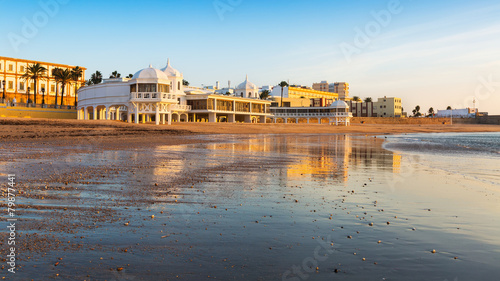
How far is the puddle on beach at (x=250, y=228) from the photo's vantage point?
17.0 feet

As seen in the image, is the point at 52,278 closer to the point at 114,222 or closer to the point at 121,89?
the point at 114,222

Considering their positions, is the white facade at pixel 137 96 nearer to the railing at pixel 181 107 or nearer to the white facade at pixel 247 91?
the railing at pixel 181 107

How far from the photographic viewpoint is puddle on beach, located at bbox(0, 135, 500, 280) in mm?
5176

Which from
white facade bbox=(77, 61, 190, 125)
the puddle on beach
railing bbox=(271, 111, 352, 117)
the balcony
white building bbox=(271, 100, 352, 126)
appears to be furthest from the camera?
white building bbox=(271, 100, 352, 126)

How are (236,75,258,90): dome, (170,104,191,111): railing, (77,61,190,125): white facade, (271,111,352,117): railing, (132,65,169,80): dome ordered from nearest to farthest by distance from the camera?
(77,61,190,125): white facade, (132,65,169,80): dome, (170,104,191,111): railing, (236,75,258,90): dome, (271,111,352,117): railing

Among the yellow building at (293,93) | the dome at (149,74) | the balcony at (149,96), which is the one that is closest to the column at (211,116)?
the balcony at (149,96)

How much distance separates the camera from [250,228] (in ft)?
23.3

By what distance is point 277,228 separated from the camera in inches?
282

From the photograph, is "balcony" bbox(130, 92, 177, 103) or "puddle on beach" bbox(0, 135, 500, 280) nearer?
"puddle on beach" bbox(0, 135, 500, 280)

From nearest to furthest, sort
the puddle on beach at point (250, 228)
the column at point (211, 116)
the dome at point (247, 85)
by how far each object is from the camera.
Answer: the puddle on beach at point (250, 228)
the column at point (211, 116)
the dome at point (247, 85)

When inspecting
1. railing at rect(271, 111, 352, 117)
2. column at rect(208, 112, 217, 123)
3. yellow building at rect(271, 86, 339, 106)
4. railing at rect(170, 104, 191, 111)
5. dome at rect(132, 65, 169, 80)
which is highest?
yellow building at rect(271, 86, 339, 106)

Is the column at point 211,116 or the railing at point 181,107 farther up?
the railing at point 181,107

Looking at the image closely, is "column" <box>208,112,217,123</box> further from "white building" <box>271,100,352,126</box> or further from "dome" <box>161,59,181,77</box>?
"white building" <box>271,100,352,126</box>

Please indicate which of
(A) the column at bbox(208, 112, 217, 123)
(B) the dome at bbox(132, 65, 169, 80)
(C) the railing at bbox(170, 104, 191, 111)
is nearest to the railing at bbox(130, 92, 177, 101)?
(B) the dome at bbox(132, 65, 169, 80)
